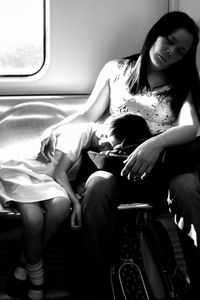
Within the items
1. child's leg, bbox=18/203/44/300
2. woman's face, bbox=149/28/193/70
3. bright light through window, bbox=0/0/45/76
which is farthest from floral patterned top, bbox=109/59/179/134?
child's leg, bbox=18/203/44/300

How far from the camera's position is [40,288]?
6.07 feet

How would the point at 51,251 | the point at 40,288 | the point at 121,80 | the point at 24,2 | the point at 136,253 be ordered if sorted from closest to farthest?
the point at 40,288, the point at 136,253, the point at 51,251, the point at 121,80, the point at 24,2

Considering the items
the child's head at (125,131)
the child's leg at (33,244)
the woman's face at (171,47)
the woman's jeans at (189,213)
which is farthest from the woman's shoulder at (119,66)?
the child's leg at (33,244)

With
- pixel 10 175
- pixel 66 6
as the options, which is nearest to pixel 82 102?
pixel 66 6

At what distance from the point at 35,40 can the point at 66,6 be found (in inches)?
10.0

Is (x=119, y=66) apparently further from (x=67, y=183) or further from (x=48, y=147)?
(x=67, y=183)

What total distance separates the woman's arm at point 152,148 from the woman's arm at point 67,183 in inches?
8.9

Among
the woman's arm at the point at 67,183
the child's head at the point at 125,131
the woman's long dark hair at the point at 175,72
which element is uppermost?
the woman's long dark hair at the point at 175,72

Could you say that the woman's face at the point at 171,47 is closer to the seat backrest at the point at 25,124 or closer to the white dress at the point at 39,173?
the white dress at the point at 39,173

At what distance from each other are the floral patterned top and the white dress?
0.75 feet

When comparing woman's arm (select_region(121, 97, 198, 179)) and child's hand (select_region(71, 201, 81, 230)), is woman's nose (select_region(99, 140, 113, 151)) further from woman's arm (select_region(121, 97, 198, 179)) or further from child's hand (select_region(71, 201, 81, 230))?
child's hand (select_region(71, 201, 81, 230))

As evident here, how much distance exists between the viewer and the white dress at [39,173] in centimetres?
189

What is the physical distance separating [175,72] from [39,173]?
2.76ft

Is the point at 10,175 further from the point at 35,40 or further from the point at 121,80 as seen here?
the point at 35,40
